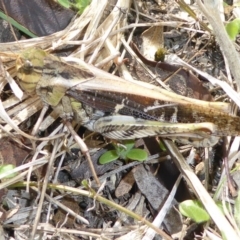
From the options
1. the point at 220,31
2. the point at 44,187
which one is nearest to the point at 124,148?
the point at 44,187

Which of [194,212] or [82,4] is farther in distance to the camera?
[82,4]

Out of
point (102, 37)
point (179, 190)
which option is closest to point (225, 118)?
point (179, 190)

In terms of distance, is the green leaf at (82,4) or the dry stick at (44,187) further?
the green leaf at (82,4)

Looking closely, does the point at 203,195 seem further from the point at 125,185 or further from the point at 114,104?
the point at 114,104

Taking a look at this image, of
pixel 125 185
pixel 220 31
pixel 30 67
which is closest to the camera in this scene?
pixel 220 31

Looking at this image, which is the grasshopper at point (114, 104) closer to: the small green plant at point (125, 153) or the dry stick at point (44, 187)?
the small green plant at point (125, 153)

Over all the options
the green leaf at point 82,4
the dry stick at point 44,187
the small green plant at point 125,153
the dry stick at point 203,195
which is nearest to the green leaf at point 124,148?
the small green plant at point 125,153

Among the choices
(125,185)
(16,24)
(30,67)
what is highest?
(16,24)
